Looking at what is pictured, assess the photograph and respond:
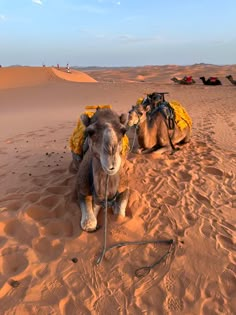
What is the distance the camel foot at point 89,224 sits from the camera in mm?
3500

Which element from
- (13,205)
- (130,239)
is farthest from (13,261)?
(130,239)

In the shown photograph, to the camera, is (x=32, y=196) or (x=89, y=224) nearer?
(x=89, y=224)

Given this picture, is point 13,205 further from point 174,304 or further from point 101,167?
point 174,304

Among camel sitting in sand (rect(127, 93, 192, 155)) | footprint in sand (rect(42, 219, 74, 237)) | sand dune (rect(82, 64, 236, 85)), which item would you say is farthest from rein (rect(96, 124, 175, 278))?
sand dune (rect(82, 64, 236, 85))

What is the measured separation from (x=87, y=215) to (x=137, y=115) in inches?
107

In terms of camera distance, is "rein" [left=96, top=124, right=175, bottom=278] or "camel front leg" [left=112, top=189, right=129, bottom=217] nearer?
"rein" [left=96, top=124, right=175, bottom=278]

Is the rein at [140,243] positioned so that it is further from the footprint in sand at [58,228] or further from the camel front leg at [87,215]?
the footprint in sand at [58,228]

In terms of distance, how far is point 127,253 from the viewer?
328 cm

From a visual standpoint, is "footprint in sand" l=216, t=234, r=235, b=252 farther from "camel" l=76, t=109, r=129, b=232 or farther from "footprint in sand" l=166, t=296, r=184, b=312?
"camel" l=76, t=109, r=129, b=232

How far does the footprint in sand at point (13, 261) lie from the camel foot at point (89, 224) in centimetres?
70

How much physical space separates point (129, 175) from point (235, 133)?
444cm

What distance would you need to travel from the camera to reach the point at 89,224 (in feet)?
11.5

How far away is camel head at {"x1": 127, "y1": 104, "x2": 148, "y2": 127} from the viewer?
18.5ft

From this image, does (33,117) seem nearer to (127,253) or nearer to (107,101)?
(107,101)
